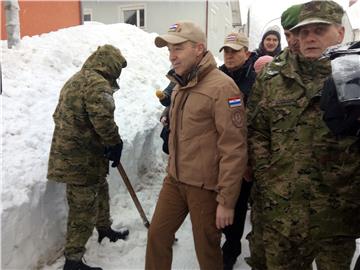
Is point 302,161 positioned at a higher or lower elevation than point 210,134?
lower

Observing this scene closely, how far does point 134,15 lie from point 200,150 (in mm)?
14514

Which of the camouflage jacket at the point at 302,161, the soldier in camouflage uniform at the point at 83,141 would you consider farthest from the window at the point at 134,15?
the camouflage jacket at the point at 302,161

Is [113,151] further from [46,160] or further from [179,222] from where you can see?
[179,222]

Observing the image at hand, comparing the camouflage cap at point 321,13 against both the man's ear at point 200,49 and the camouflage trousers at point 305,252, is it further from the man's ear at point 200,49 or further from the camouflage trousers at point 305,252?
the camouflage trousers at point 305,252

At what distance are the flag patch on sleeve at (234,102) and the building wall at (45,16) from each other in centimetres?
544

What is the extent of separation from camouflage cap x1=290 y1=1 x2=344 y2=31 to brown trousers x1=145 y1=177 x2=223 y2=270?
51.7 inches

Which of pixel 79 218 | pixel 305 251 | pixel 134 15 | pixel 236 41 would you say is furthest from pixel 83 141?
pixel 134 15

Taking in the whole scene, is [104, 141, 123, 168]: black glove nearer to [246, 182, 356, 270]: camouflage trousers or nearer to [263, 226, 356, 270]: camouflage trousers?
[246, 182, 356, 270]: camouflage trousers

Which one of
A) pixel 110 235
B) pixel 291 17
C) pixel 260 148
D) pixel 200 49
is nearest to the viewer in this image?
pixel 260 148

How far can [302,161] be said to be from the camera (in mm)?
2266

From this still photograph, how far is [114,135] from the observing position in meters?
3.39

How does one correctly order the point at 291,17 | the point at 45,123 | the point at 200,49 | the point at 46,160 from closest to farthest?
the point at 291,17, the point at 200,49, the point at 46,160, the point at 45,123

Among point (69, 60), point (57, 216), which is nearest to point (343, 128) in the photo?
point (57, 216)

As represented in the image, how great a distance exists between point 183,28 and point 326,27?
0.97 meters
